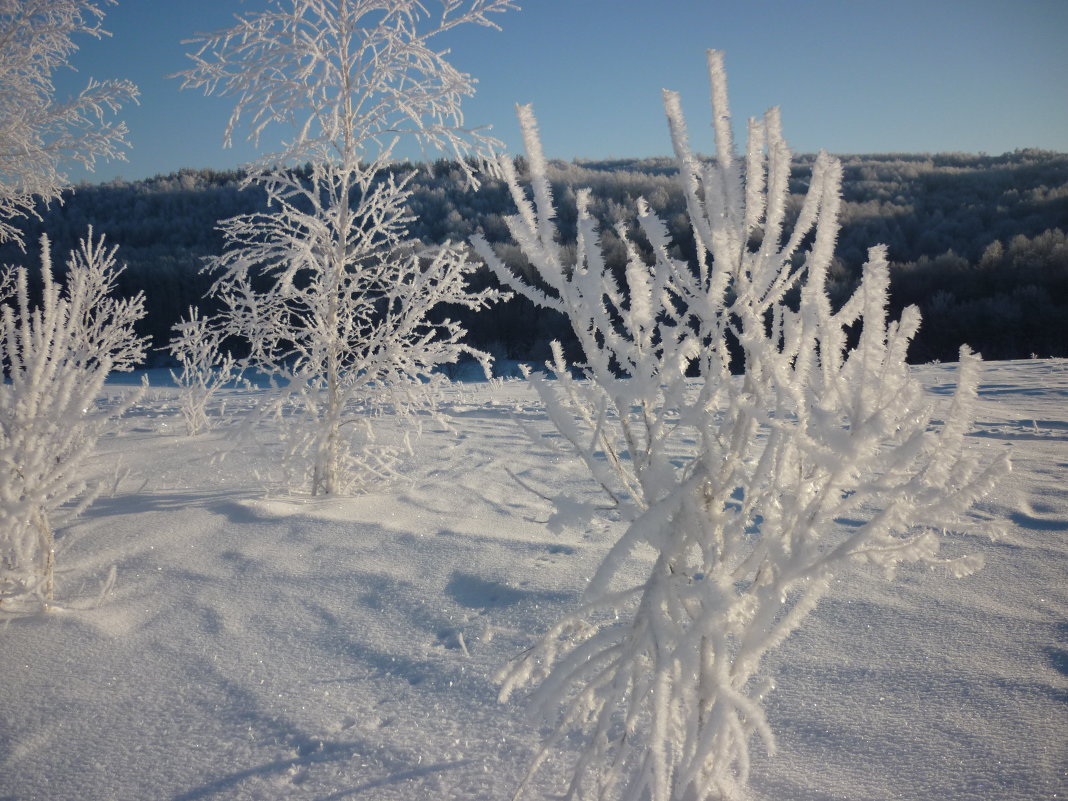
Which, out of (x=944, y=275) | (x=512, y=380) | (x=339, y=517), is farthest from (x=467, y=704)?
(x=944, y=275)

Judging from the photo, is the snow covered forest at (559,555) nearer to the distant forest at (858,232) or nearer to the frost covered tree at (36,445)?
the frost covered tree at (36,445)

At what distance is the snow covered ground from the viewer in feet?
4.67

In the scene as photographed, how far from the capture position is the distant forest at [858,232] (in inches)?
412

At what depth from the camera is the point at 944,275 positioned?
38.4 ft

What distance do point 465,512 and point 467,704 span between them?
1621 mm

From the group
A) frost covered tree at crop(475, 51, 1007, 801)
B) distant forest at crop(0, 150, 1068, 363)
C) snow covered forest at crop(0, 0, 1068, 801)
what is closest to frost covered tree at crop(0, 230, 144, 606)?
snow covered forest at crop(0, 0, 1068, 801)

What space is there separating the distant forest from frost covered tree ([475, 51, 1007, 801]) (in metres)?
4.02

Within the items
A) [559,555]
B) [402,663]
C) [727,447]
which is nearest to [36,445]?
[402,663]

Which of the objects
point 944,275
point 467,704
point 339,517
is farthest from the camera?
point 944,275

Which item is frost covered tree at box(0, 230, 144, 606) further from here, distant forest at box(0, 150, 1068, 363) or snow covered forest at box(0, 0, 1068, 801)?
distant forest at box(0, 150, 1068, 363)

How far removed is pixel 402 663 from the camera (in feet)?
6.26

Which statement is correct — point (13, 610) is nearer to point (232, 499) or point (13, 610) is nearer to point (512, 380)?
point (232, 499)

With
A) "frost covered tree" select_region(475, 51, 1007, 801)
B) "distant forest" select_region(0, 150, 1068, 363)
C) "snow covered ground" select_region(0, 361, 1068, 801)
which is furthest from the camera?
"distant forest" select_region(0, 150, 1068, 363)

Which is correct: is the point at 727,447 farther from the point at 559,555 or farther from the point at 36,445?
the point at 36,445
